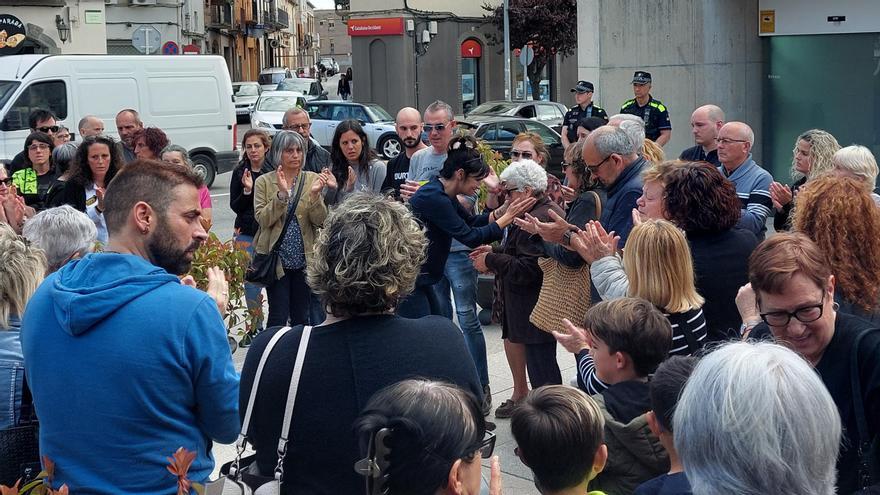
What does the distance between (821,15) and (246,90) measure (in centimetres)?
3453

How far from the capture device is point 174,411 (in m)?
2.83

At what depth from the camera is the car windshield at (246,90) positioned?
43.6 m

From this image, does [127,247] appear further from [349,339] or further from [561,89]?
[561,89]

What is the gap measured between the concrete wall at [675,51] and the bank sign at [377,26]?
2696cm

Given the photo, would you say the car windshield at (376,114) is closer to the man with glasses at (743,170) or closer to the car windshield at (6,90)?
the car windshield at (6,90)

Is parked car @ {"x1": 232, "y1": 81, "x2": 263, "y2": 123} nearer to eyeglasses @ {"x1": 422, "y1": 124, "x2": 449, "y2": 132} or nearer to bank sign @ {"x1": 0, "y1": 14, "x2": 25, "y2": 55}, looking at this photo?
bank sign @ {"x1": 0, "y1": 14, "x2": 25, "y2": 55}

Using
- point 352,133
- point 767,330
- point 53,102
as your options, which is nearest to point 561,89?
point 53,102

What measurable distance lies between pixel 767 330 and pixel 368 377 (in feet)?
4.47

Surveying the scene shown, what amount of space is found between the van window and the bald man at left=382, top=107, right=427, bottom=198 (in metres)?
11.5

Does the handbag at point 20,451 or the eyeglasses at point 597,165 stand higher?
the eyeglasses at point 597,165

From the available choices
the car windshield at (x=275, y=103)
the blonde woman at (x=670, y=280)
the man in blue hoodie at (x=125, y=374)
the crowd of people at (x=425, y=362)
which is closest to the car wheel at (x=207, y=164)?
the car windshield at (x=275, y=103)

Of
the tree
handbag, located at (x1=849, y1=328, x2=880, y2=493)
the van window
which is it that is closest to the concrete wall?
the van window

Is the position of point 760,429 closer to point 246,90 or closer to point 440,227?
Result: point 440,227

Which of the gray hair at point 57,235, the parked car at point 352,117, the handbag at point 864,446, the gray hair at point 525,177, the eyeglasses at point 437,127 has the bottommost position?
the handbag at point 864,446
